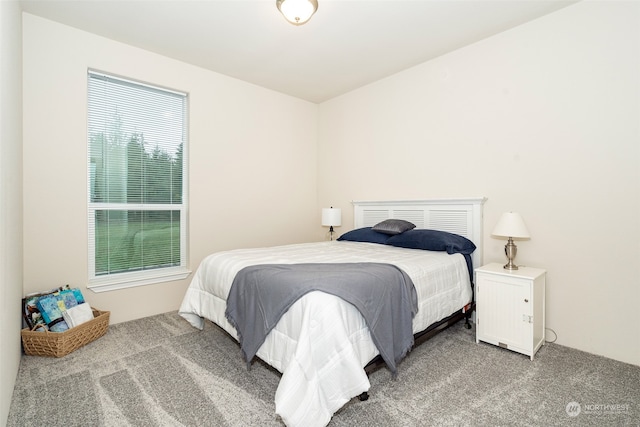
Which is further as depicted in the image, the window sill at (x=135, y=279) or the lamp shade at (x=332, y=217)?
the lamp shade at (x=332, y=217)

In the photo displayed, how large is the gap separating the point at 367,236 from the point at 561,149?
1940mm

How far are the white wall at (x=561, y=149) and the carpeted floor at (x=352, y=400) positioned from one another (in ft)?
1.47

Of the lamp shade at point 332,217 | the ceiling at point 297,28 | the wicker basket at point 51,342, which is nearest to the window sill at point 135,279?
the wicker basket at point 51,342

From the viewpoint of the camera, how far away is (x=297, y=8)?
223cm

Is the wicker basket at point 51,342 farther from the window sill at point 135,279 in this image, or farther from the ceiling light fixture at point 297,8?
the ceiling light fixture at point 297,8

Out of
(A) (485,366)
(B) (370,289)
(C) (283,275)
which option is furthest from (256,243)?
(A) (485,366)

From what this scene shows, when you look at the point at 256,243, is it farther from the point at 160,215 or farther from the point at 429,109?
the point at 429,109

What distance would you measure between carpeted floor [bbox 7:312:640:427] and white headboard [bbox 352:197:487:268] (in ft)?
3.47

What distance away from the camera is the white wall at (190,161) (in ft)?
8.45

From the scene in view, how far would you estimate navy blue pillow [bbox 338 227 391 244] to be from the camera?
3355 mm

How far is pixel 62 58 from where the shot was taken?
8.75 ft

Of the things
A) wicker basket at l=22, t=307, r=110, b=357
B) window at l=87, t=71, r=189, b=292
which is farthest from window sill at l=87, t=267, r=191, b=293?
wicker basket at l=22, t=307, r=110, b=357

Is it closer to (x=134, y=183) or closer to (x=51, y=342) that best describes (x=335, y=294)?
(x=51, y=342)

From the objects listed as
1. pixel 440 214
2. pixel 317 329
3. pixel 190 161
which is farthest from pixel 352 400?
pixel 190 161
